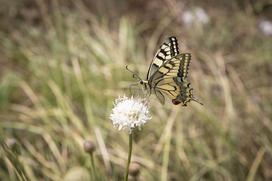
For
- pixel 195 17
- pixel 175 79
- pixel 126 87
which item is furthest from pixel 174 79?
pixel 195 17

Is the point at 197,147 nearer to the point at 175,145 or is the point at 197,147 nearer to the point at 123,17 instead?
the point at 175,145

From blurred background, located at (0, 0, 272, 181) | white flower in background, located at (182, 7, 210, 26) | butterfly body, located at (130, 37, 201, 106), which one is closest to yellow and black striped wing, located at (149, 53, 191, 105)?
butterfly body, located at (130, 37, 201, 106)

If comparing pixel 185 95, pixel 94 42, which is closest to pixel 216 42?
pixel 94 42

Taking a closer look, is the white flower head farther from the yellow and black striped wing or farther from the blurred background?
the blurred background

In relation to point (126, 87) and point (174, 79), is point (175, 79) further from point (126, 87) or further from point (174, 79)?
point (126, 87)

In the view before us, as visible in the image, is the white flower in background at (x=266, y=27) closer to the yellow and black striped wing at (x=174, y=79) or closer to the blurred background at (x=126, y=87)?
the blurred background at (x=126, y=87)
